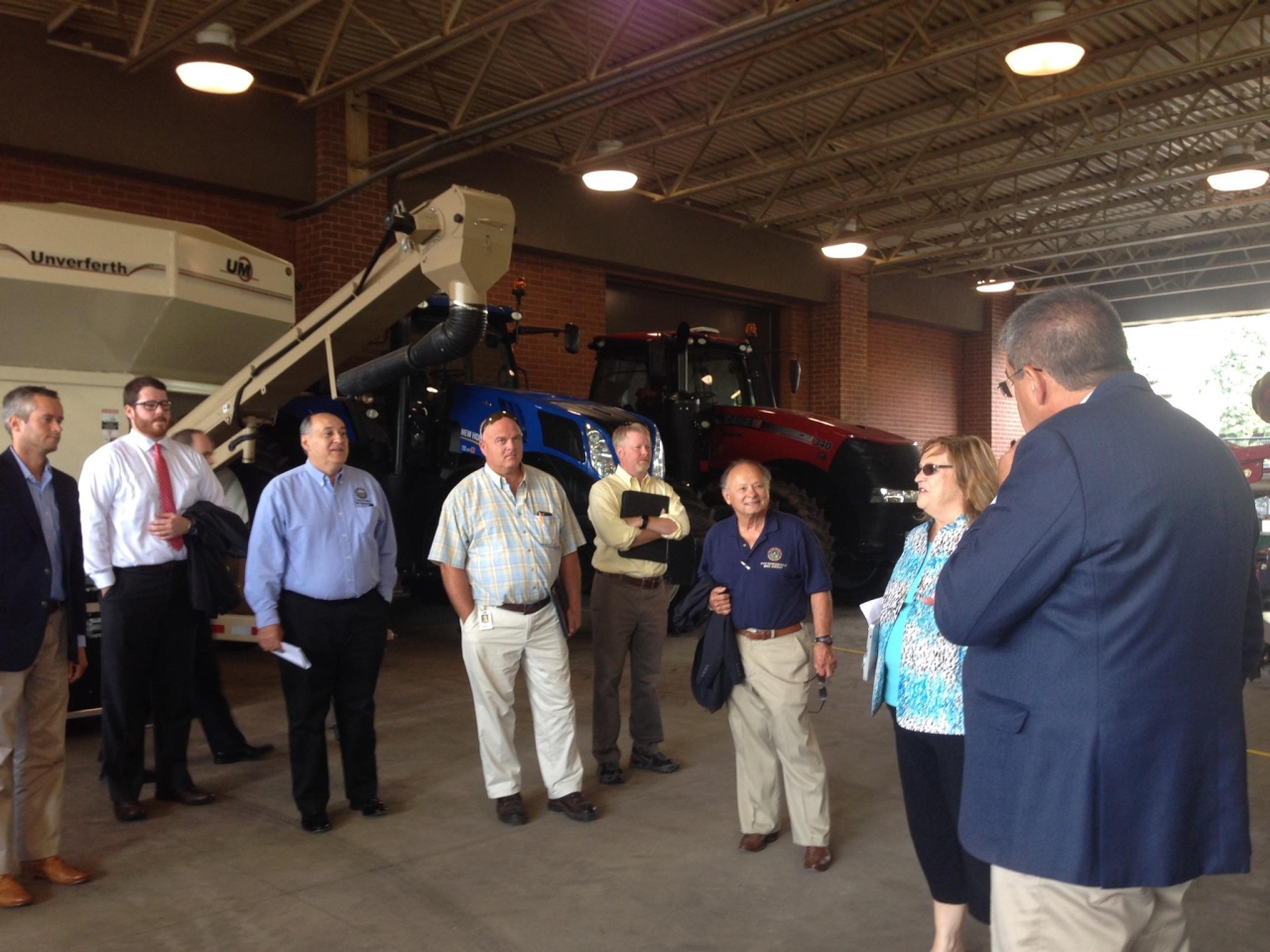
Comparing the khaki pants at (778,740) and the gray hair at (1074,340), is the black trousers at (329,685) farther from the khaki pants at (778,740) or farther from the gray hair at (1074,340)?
the gray hair at (1074,340)

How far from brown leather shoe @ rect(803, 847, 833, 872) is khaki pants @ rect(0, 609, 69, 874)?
100 inches

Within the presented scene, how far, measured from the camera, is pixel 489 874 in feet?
12.3

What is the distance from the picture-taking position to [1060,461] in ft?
5.49

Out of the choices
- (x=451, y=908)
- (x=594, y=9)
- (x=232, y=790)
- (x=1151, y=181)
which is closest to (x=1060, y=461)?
(x=451, y=908)

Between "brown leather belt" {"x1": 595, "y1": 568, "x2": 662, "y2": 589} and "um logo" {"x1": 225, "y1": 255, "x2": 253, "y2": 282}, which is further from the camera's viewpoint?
"um logo" {"x1": 225, "y1": 255, "x2": 253, "y2": 282}

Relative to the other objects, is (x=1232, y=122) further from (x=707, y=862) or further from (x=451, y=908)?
(x=451, y=908)

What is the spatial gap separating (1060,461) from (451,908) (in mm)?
2593

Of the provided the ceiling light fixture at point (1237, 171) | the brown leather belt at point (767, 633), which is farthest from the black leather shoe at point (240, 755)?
the ceiling light fixture at point (1237, 171)

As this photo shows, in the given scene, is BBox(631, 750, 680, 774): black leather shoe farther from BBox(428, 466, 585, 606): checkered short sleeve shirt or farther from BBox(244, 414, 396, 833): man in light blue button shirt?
BBox(244, 414, 396, 833): man in light blue button shirt

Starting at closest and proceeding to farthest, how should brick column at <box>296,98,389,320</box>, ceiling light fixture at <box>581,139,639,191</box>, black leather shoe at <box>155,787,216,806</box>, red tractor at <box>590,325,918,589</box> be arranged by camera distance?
black leather shoe at <box>155,787,216,806</box> < red tractor at <box>590,325,918,589</box> < brick column at <box>296,98,389,320</box> < ceiling light fixture at <box>581,139,639,191</box>

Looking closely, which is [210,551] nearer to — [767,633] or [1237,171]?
[767,633]

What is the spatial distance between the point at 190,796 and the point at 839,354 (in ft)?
41.4

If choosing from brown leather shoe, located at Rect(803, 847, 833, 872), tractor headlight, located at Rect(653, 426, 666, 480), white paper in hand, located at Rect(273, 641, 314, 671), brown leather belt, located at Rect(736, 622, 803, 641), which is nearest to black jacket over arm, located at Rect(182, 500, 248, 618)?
white paper in hand, located at Rect(273, 641, 314, 671)

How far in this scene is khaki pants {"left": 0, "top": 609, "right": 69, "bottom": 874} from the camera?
3.54 m
